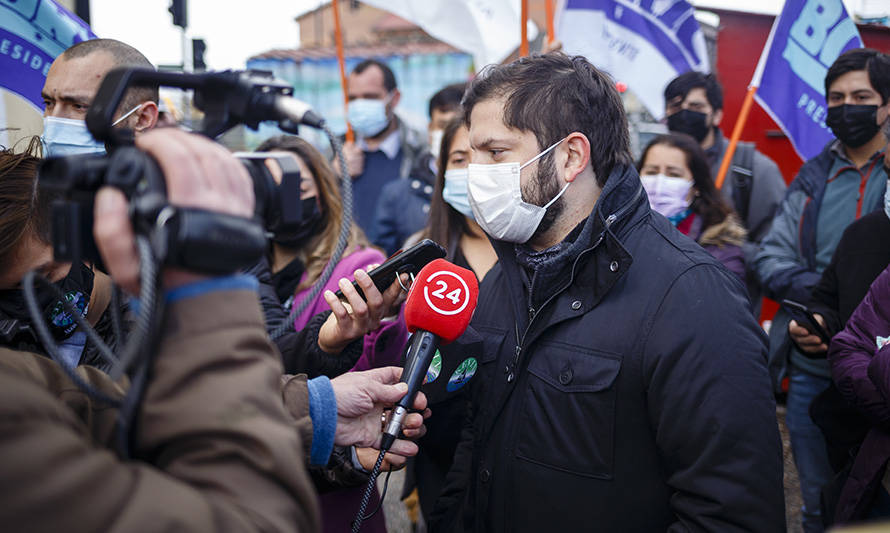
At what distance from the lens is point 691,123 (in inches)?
182

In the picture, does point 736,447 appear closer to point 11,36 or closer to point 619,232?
point 619,232

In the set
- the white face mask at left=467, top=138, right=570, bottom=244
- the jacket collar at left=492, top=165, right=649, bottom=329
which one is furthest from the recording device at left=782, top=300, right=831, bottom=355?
the white face mask at left=467, top=138, right=570, bottom=244

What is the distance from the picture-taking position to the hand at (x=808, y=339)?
9.66ft

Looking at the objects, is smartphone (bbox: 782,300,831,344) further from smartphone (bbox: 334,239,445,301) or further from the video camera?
the video camera

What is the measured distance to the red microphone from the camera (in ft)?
5.54

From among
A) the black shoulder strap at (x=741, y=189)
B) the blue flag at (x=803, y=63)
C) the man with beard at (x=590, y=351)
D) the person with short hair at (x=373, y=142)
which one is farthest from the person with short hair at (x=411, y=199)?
the man with beard at (x=590, y=351)

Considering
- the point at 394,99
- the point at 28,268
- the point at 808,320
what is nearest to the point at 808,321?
the point at 808,320

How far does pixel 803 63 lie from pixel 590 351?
3.55m

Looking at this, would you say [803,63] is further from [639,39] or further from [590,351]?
[590,351]

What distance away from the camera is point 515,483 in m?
1.83

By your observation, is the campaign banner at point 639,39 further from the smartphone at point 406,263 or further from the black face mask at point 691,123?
the smartphone at point 406,263

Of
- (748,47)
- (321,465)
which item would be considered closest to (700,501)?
(321,465)

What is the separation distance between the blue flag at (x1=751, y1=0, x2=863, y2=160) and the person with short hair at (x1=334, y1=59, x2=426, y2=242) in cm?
272

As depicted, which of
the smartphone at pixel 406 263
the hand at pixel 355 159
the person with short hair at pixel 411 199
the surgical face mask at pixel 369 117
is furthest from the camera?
the surgical face mask at pixel 369 117
